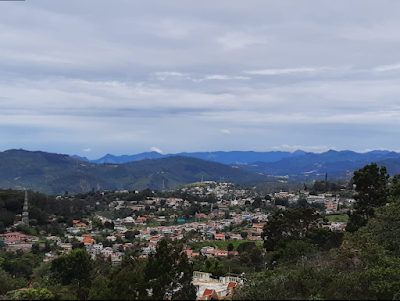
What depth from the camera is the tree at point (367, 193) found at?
18.7m

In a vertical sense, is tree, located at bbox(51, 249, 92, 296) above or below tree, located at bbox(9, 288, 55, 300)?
below

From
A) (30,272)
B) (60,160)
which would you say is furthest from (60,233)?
(60,160)

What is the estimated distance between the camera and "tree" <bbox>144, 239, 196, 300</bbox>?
8727 mm

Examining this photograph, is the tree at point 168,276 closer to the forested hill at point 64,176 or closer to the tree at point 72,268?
the tree at point 72,268

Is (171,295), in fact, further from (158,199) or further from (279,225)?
(158,199)

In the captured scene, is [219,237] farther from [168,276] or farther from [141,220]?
[168,276]

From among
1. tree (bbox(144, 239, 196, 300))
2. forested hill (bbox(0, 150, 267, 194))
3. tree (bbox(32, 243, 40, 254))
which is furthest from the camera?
forested hill (bbox(0, 150, 267, 194))

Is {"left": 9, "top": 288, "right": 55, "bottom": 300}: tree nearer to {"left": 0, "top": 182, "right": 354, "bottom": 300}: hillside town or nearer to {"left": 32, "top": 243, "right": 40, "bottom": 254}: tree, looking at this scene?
{"left": 0, "top": 182, "right": 354, "bottom": 300}: hillside town

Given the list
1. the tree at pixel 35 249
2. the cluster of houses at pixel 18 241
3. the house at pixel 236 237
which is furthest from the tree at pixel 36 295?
the house at pixel 236 237

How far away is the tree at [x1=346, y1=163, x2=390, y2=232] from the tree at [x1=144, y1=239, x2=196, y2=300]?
1211 centimetres

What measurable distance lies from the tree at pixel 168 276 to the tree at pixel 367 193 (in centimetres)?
1211

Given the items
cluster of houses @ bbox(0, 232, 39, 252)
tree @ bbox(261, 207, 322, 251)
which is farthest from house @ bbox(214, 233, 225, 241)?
tree @ bbox(261, 207, 322, 251)

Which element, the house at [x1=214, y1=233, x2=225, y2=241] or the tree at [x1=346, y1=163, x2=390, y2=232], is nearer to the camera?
the tree at [x1=346, y1=163, x2=390, y2=232]

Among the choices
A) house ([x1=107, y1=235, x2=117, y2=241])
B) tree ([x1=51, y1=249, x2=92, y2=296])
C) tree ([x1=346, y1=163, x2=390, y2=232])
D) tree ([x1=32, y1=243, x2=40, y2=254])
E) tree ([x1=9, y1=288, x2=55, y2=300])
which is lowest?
house ([x1=107, y1=235, x2=117, y2=241])
